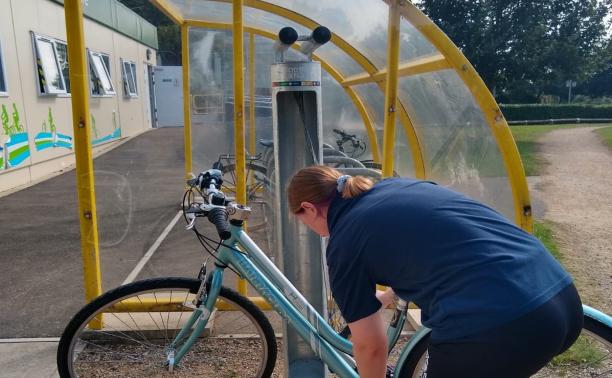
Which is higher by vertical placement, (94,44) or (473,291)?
(94,44)

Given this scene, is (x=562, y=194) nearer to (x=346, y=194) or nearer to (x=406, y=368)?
(x=406, y=368)

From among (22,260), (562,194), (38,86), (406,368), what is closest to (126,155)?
(38,86)

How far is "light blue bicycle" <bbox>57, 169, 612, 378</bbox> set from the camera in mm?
2393

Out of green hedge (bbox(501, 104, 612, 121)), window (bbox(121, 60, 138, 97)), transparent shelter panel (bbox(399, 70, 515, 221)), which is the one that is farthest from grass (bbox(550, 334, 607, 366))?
green hedge (bbox(501, 104, 612, 121))

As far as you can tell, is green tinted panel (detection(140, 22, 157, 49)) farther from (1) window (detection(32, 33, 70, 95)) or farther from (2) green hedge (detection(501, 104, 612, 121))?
(2) green hedge (detection(501, 104, 612, 121))

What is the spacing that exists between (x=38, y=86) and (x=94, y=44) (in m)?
4.07

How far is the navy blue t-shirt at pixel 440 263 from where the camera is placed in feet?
5.09

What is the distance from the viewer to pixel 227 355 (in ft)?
10.7

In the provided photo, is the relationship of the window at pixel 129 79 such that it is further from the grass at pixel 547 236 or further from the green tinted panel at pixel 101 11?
the grass at pixel 547 236

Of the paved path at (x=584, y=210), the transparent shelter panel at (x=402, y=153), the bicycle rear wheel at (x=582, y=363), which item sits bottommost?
the paved path at (x=584, y=210)

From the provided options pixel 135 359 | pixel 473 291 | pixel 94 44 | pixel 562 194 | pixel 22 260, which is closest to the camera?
pixel 473 291

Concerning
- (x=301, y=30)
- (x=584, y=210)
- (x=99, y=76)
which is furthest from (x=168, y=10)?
(x=99, y=76)

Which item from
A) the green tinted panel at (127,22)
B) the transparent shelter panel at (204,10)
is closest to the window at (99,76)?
the green tinted panel at (127,22)

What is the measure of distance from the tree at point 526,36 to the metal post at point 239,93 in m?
22.7
